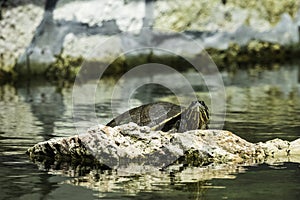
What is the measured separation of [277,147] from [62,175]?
1.48 meters

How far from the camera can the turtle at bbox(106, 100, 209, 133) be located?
575 cm

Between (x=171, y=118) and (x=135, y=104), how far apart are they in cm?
309

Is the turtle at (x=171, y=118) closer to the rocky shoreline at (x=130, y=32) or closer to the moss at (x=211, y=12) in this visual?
the rocky shoreline at (x=130, y=32)

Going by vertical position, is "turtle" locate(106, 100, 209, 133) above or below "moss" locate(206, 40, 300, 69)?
below

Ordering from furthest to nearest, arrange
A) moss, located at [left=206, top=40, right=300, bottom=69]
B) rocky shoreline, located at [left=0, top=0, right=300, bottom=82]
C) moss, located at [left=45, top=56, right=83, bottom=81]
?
1. moss, located at [left=206, top=40, right=300, bottom=69]
2. moss, located at [left=45, top=56, right=83, bottom=81]
3. rocky shoreline, located at [left=0, top=0, right=300, bottom=82]

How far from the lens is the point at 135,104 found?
8844 millimetres

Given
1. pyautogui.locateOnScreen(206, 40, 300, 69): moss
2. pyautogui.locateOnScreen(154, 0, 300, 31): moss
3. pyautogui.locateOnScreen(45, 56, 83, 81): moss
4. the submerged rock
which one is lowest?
the submerged rock

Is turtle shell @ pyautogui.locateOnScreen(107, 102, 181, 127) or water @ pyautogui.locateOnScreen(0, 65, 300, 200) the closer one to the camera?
water @ pyautogui.locateOnScreen(0, 65, 300, 200)

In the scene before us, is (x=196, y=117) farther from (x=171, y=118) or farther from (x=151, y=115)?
(x=151, y=115)

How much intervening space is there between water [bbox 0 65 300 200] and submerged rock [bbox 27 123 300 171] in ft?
0.56

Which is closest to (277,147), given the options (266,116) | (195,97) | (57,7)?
(266,116)

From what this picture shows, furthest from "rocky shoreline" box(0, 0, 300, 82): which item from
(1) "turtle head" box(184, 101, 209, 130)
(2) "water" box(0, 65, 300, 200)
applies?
(1) "turtle head" box(184, 101, 209, 130)

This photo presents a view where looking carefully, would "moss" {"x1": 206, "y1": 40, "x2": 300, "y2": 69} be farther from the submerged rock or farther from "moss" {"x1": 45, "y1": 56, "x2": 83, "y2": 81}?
the submerged rock

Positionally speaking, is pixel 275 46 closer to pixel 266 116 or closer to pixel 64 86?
pixel 64 86
